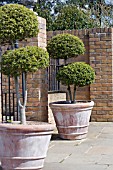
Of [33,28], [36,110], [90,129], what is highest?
[33,28]

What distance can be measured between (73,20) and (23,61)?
34.1ft

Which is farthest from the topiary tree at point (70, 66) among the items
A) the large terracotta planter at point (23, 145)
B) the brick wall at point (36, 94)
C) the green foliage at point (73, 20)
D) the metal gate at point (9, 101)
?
the green foliage at point (73, 20)

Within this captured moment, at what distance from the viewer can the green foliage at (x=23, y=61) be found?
15.9ft

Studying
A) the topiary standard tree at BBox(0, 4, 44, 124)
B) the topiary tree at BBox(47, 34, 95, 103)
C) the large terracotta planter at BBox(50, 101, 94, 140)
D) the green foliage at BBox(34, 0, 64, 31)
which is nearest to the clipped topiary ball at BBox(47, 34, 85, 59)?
the topiary tree at BBox(47, 34, 95, 103)

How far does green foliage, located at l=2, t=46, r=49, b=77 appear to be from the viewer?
15.9 ft

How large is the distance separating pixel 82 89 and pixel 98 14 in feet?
25.7

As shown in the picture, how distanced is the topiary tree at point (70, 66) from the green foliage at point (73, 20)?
7.32 m

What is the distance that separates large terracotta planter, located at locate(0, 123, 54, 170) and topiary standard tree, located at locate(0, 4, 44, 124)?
470mm

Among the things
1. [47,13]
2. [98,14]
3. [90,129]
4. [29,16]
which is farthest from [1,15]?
[47,13]

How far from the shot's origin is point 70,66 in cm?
703

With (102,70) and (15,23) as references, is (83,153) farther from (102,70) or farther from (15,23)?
(102,70)

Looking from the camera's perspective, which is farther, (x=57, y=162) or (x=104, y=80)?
(x=104, y=80)

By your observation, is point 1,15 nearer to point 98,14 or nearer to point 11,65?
point 11,65

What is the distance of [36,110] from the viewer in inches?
293
